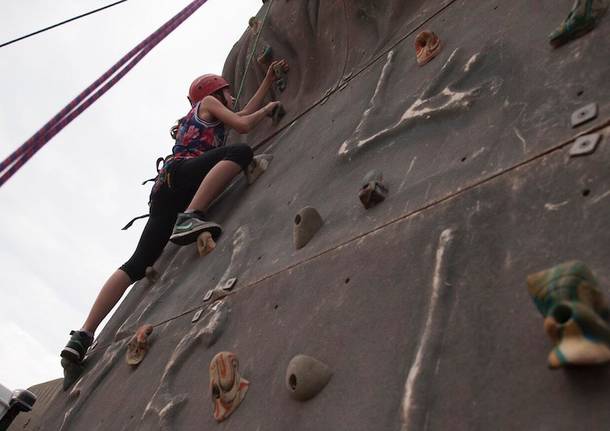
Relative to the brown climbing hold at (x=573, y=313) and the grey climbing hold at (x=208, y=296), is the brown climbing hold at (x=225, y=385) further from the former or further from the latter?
the brown climbing hold at (x=573, y=313)

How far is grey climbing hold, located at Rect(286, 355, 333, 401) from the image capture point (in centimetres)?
119

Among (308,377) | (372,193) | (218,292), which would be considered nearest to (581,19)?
(372,193)

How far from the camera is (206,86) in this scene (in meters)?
3.04

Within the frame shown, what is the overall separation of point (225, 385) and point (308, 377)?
307 mm

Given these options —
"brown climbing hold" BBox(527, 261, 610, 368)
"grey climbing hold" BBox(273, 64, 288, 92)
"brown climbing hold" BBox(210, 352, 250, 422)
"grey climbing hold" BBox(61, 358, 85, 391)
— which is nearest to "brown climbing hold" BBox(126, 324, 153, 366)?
"grey climbing hold" BBox(61, 358, 85, 391)

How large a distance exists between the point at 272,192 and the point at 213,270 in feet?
1.06

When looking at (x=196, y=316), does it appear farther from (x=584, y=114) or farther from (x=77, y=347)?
(x=584, y=114)

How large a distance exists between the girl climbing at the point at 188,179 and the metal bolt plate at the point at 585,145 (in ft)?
5.22

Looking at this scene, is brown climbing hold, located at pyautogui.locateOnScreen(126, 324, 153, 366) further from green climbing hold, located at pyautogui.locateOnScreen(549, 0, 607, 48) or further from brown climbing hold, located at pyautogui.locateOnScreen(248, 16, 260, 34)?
brown climbing hold, located at pyautogui.locateOnScreen(248, 16, 260, 34)

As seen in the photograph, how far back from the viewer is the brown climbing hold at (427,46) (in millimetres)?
1802

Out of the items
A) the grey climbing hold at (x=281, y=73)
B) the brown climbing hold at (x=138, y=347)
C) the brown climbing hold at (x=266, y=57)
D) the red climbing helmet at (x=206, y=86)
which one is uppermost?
the red climbing helmet at (x=206, y=86)

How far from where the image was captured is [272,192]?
7.37 ft

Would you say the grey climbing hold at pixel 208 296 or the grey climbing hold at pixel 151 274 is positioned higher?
the grey climbing hold at pixel 208 296

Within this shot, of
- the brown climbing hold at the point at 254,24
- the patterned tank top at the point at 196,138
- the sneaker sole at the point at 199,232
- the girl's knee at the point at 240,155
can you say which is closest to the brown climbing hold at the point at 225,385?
the sneaker sole at the point at 199,232
